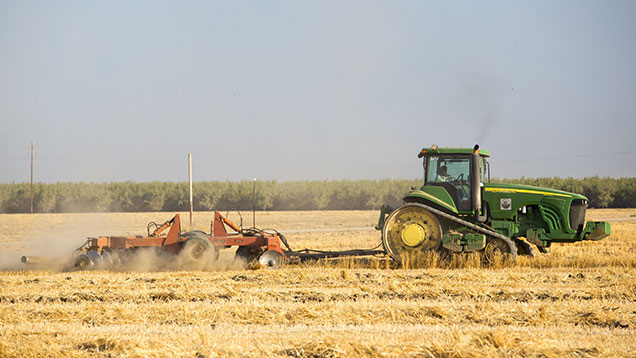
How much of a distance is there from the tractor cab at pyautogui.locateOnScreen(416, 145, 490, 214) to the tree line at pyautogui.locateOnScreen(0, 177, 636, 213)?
5214cm

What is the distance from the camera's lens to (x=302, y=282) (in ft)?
36.8

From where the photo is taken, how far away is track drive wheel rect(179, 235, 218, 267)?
523 inches

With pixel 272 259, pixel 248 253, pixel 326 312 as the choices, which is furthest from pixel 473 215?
pixel 326 312

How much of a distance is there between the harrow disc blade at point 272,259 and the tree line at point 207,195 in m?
52.2

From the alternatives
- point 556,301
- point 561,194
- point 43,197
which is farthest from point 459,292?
point 43,197

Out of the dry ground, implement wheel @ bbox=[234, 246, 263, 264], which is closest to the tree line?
implement wheel @ bbox=[234, 246, 263, 264]

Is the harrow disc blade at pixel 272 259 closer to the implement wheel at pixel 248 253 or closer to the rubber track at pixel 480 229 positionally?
the implement wheel at pixel 248 253

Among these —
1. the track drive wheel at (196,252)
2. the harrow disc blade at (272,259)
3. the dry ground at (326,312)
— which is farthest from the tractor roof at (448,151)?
the track drive wheel at (196,252)

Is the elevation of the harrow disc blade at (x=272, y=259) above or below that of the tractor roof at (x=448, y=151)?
below

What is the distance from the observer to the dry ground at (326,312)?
21.1 ft

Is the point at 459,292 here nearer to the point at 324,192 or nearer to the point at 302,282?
the point at 302,282

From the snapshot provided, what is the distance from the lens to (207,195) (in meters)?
67.8

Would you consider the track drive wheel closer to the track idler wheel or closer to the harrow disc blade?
the harrow disc blade

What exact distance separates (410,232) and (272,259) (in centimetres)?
296
